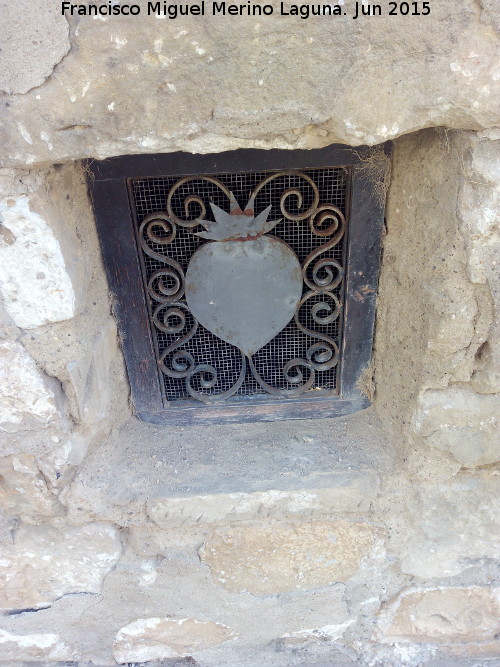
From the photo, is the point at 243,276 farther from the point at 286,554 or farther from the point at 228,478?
the point at 286,554

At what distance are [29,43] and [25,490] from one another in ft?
3.30

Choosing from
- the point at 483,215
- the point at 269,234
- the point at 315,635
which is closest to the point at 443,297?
the point at 483,215

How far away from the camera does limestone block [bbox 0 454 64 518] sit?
1.23 metres

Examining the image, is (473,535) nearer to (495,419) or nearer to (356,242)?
(495,419)

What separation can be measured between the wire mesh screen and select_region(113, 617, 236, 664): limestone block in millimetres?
665

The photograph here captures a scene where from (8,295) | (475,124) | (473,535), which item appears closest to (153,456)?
(8,295)

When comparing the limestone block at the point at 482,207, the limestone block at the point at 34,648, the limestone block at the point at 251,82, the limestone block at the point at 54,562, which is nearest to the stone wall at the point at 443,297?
the limestone block at the point at 482,207

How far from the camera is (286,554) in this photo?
1.40 metres

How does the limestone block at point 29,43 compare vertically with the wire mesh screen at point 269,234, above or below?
above

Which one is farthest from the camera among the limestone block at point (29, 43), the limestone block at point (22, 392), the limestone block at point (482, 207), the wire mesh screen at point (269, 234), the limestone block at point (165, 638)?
the limestone block at point (165, 638)

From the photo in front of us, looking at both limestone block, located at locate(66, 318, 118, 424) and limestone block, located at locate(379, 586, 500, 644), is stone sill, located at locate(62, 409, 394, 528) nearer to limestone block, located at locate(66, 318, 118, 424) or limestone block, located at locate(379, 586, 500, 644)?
limestone block, located at locate(66, 318, 118, 424)

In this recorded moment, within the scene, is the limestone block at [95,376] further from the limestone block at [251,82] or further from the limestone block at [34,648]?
the limestone block at [34,648]

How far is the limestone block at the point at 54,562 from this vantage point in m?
1.36

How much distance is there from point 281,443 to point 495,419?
1.83 feet
